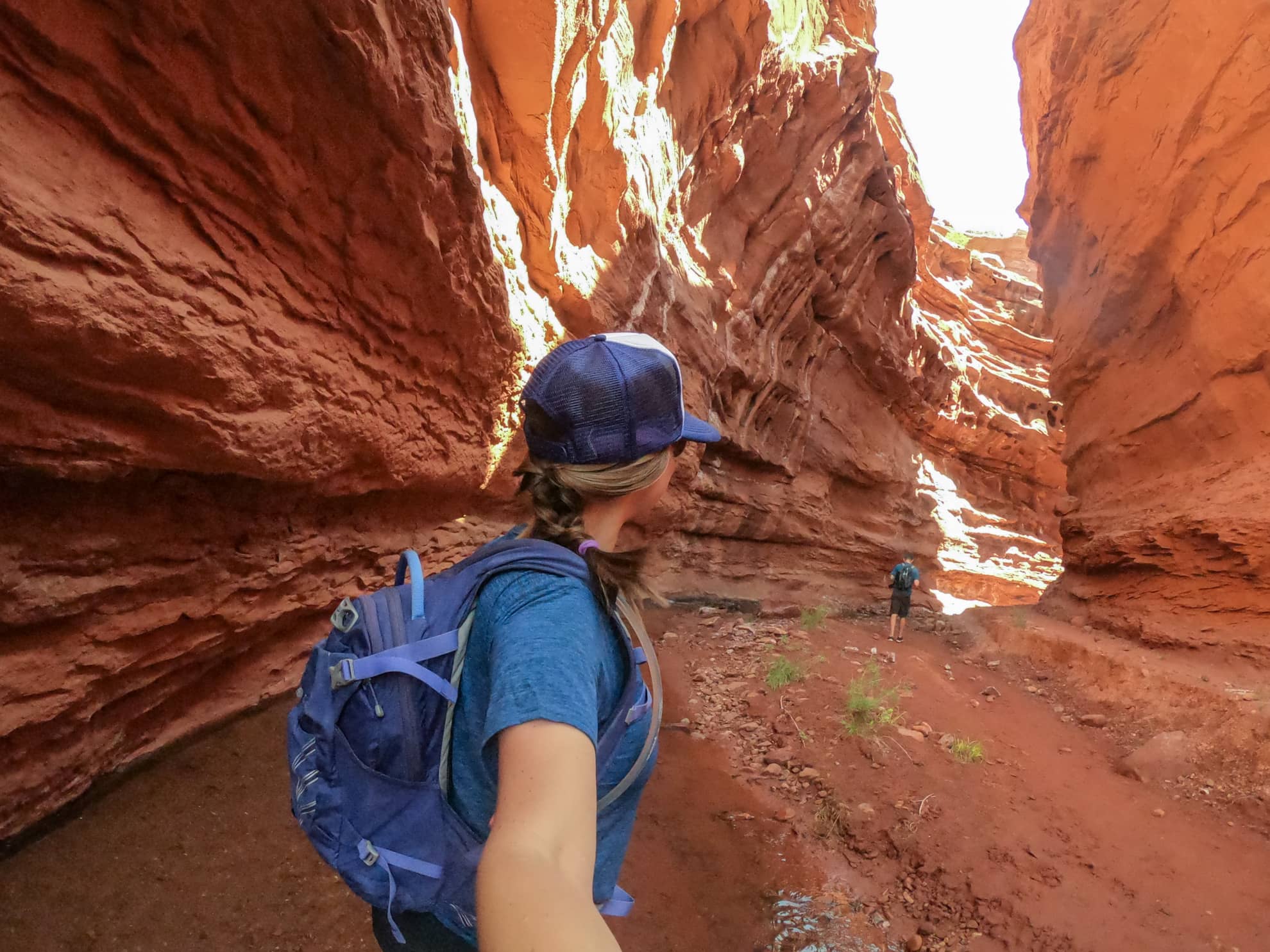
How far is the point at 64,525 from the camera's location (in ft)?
8.21

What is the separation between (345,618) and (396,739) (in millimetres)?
211

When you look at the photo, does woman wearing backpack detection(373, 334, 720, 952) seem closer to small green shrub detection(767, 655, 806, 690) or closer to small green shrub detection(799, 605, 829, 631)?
small green shrub detection(767, 655, 806, 690)

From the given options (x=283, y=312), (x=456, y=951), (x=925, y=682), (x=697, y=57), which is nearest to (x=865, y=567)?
(x=925, y=682)

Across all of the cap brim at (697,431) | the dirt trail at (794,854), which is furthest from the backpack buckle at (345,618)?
the dirt trail at (794,854)

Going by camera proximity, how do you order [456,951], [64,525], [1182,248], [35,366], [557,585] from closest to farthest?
[557,585]
[456,951]
[35,366]
[64,525]
[1182,248]

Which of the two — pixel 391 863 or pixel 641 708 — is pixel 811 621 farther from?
pixel 391 863

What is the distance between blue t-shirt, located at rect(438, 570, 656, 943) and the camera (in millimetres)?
833

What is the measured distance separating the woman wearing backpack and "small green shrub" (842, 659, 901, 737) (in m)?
4.63

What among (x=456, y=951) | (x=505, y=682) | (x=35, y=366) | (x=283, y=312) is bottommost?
(x=456, y=951)

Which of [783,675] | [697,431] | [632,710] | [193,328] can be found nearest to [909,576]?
[783,675]

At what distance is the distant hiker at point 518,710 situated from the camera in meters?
0.76

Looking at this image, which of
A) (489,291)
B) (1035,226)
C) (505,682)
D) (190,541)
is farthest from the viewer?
(1035,226)

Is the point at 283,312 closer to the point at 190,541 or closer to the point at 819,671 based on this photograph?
the point at 190,541

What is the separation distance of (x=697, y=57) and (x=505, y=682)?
9.71 meters
